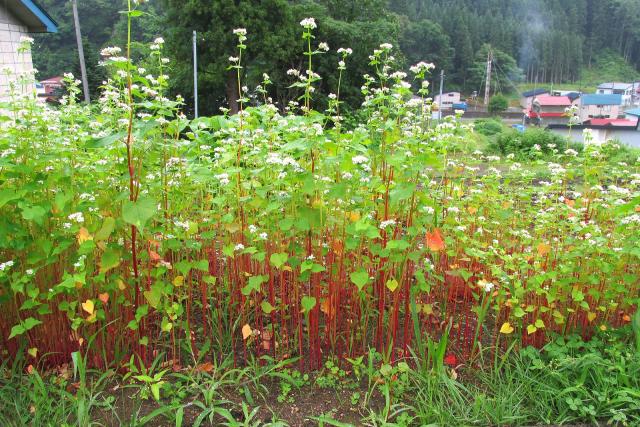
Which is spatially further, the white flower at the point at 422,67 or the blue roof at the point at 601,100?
the blue roof at the point at 601,100

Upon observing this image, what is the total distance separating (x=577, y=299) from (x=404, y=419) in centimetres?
88

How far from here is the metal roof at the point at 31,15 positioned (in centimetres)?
742

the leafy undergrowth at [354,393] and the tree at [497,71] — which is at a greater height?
the tree at [497,71]

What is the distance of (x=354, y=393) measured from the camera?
2.05 meters

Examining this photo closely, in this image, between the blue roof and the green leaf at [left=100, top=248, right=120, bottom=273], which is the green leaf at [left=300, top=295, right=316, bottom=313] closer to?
the green leaf at [left=100, top=248, right=120, bottom=273]

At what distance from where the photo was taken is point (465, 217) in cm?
260

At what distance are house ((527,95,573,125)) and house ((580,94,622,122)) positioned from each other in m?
0.51

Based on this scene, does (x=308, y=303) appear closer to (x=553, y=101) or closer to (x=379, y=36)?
(x=379, y=36)

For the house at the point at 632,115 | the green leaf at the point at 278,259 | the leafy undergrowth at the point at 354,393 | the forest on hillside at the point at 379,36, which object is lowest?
the leafy undergrowth at the point at 354,393

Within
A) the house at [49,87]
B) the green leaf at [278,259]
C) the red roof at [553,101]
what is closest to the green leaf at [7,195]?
the green leaf at [278,259]

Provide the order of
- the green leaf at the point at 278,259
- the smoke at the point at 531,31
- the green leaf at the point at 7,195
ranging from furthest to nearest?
the smoke at the point at 531,31
the green leaf at the point at 278,259
the green leaf at the point at 7,195

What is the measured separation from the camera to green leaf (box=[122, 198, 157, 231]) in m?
1.63

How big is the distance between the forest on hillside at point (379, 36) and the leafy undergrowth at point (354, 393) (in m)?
8.05

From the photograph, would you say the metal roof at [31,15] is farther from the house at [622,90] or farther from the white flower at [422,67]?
the house at [622,90]
